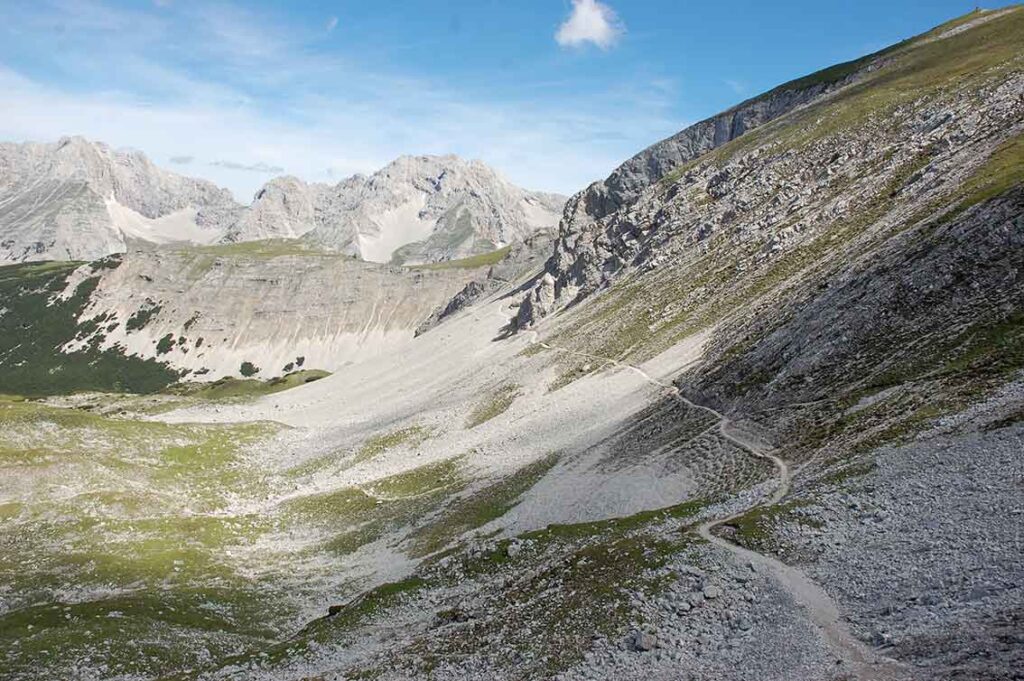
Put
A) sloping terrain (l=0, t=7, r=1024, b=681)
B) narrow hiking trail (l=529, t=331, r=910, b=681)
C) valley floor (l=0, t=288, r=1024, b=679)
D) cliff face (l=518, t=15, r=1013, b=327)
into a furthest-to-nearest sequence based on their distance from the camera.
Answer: cliff face (l=518, t=15, r=1013, b=327) < sloping terrain (l=0, t=7, r=1024, b=681) < valley floor (l=0, t=288, r=1024, b=679) < narrow hiking trail (l=529, t=331, r=910, b=681)

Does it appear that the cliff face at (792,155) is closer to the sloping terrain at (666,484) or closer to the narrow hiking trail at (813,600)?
the sloping terrain at (666,484)

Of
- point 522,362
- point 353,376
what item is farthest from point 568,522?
point 353,376

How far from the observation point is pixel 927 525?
2984 centimetres

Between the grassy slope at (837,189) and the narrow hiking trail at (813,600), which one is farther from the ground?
the grassy slope at (837,189)

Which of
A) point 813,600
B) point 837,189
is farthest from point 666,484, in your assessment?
point 837,189

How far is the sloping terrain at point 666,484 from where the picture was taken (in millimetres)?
27547

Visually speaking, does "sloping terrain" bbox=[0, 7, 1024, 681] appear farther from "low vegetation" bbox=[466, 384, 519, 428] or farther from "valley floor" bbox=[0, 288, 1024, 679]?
"low vegetation" bbox=[466, 384, 519, 428]

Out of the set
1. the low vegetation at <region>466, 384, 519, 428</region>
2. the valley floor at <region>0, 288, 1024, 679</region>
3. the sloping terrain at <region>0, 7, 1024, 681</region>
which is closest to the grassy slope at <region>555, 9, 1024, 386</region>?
the sloping terrain at <region>0, 7, 1024, 681</region>

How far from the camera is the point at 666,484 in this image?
5066cm

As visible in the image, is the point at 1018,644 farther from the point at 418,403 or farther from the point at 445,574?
the point at 418,403

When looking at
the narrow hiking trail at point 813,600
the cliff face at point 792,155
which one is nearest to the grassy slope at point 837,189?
the cliff face at point 792,155

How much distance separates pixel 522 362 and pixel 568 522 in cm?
5696

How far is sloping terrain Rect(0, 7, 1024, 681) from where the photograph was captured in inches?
1085

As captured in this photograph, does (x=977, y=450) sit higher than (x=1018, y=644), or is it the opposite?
(x=977, y=450)
